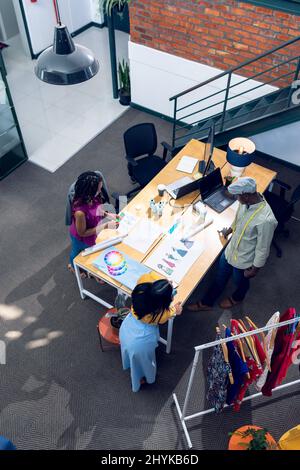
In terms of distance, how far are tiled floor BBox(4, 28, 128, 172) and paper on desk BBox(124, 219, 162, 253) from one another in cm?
242

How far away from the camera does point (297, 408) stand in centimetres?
392

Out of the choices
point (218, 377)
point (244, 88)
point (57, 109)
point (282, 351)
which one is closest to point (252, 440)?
point (218, 377)

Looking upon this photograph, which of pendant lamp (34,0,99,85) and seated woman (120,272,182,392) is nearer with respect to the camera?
pendant lamp (34,0,99,85)

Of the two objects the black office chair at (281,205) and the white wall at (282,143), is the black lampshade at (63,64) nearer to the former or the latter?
the black office chair at (281,205)

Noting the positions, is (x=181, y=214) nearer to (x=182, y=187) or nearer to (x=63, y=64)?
(x=182, y=187)

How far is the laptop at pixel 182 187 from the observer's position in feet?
14.7

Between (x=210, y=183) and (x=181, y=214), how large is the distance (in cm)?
47

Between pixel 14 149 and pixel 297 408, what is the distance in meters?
4.92

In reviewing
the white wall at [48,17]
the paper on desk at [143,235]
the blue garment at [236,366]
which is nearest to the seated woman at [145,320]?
the blue garment at [236,366]

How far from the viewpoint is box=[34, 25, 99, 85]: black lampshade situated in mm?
2871

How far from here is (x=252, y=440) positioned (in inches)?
119

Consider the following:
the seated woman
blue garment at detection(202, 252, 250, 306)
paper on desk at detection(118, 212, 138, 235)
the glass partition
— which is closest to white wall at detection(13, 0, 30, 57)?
→ the glass partition

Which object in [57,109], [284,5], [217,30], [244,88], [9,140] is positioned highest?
[284,5]

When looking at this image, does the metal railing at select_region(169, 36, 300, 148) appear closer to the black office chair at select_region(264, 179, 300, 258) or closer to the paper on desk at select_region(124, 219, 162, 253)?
the black office chair at select_region(264, 179, 300, 258)
